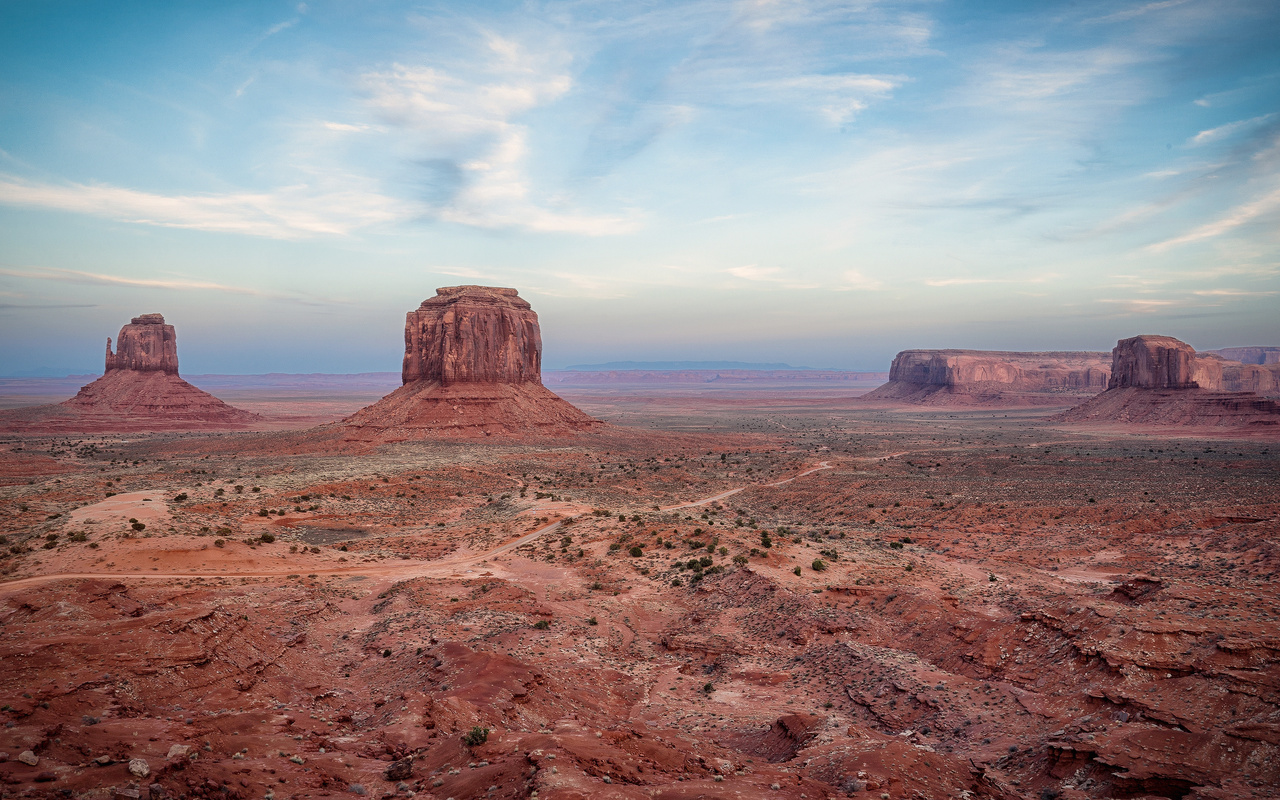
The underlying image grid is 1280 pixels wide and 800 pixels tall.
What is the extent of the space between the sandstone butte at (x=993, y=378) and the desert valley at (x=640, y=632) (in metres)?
120

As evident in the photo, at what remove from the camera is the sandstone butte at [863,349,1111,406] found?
6471 inches

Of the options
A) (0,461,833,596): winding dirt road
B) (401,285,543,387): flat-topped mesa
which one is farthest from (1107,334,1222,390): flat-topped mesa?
(0,461,833,596): winding dirt road

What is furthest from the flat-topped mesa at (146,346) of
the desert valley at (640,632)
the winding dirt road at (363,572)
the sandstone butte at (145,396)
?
the winding dirt road at (363,572)

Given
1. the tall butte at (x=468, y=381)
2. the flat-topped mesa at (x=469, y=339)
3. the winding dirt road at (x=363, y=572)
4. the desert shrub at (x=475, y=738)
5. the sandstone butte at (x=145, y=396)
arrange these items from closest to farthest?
the desert shrub at (x=475, y=738) → the winding dirt road at (x=363, y=572) → the tall butte at (x=468, y=381) → the flat-topped mesa at (x=469, y=339) → the sandstone butte at (x=145, y=396)

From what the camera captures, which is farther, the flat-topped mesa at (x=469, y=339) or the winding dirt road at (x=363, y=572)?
the flat-topped mesa at (x=469, y=339)

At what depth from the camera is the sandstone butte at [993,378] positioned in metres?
164

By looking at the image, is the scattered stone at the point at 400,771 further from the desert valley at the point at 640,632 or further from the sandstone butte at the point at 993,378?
the sandstone butte at the point at 993,378

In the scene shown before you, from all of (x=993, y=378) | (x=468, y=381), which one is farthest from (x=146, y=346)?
(x=993, y=378)

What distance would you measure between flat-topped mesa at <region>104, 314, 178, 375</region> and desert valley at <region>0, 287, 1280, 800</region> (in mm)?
58258

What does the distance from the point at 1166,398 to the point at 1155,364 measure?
6.27 meters

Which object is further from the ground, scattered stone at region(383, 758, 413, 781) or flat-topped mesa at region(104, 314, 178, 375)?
flat-topped mesa at region(104, 314, 178, 375)

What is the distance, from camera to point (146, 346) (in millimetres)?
104312

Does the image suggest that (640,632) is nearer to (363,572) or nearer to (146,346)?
(363,572)

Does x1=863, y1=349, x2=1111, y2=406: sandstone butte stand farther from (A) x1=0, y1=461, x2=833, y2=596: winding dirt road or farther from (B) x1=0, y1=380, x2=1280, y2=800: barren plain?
(A) x1=0, y1=461, x2=833, y2=596: winding dirt road
